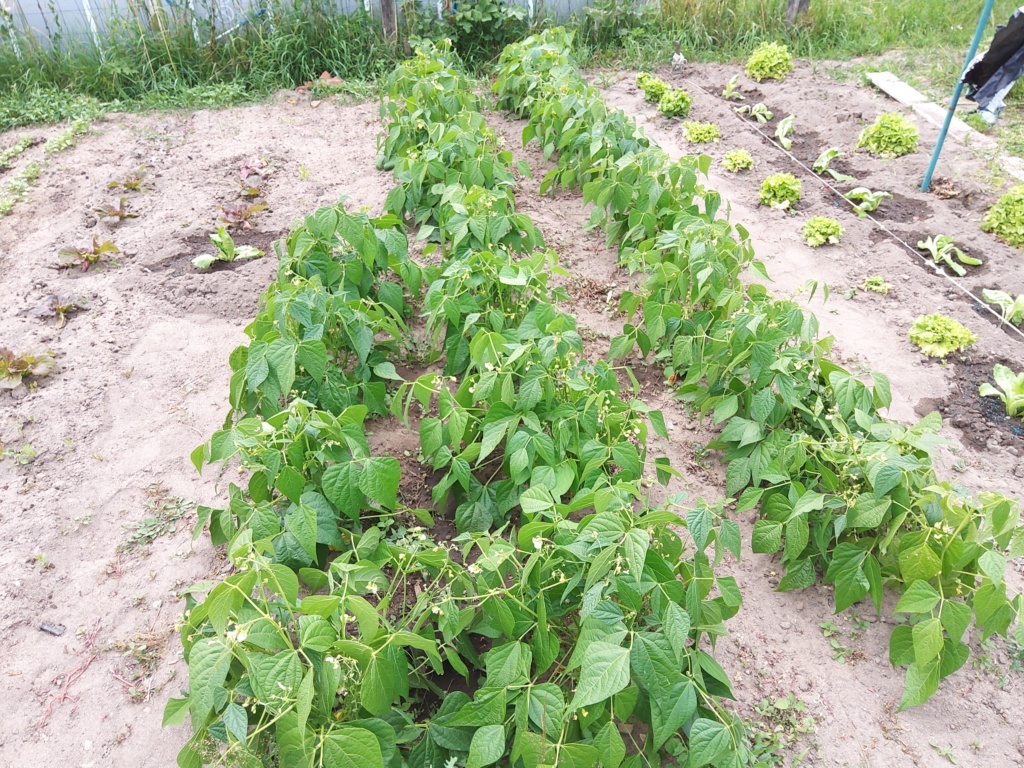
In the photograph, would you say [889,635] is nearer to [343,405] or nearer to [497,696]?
[497,696]

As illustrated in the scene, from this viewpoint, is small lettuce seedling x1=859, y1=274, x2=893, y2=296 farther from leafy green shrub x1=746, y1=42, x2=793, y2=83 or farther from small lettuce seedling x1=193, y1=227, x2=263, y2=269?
small lettuce seedling x1=193, y1=227, x2=263, y2=269

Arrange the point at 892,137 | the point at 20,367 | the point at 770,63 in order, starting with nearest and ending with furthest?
the point at 20,367
the point at 892,137
the point at 770,63

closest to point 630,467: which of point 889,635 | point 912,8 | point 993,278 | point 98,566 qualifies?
point 889,635

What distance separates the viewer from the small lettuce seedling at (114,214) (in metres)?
5.02

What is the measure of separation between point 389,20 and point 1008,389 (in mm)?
6748

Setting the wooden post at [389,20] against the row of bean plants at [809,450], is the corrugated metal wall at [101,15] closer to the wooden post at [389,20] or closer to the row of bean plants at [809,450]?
the wooden post at [389,20]

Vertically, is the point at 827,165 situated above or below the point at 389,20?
below

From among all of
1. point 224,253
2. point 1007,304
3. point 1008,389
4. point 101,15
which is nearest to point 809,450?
point 1008,389

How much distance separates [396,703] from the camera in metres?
2.09

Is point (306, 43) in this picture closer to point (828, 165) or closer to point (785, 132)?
point (785, 132)

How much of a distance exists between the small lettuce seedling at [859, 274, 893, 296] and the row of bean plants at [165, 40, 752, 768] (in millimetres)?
1875

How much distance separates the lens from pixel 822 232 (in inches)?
187

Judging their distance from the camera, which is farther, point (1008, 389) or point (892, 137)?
point (892, 137)

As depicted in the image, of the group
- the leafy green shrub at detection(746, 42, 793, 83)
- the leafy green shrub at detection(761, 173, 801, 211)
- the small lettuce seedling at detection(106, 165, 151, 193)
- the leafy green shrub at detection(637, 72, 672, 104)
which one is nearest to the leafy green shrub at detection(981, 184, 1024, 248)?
the leafy green shrub at detection(761, 173, 801, 211)
